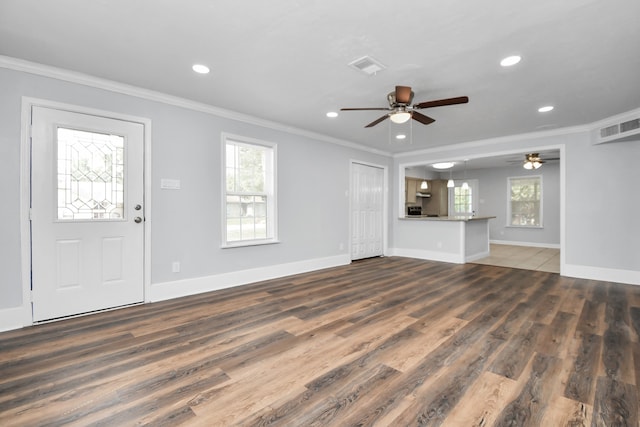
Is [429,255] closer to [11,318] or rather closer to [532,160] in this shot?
[532,160]

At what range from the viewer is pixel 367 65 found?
9.43 ft

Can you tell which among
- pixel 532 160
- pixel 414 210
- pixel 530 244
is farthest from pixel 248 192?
pixel 530 244

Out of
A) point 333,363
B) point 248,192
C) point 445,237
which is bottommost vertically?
point 333,363

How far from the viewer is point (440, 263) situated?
6254 millimetres

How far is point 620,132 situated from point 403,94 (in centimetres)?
372

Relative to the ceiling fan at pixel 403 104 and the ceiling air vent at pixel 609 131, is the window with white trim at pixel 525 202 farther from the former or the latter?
the ceiling fan at pixel 403 104

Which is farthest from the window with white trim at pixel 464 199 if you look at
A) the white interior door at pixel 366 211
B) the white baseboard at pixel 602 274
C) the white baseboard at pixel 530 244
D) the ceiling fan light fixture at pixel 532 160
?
the white baseboard at pixel 602 274

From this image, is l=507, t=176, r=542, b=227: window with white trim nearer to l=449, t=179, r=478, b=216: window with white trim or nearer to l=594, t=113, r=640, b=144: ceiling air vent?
l=449, t=179, r=478, b=216: window with white trim

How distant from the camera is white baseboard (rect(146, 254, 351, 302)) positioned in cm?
372

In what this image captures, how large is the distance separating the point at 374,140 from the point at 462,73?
2966 mm

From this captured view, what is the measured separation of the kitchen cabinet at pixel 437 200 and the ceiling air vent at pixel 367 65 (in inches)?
308

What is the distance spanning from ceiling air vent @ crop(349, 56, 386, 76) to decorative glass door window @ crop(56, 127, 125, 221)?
9.18ft

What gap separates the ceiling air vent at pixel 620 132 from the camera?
4113 mm

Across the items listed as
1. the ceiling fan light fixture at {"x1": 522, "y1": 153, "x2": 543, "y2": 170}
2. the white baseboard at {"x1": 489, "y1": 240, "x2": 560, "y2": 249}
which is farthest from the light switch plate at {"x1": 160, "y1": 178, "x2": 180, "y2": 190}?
the white baseboard at {"x1": 489, "y1": 240, "x2": 560, "y2": 249}
